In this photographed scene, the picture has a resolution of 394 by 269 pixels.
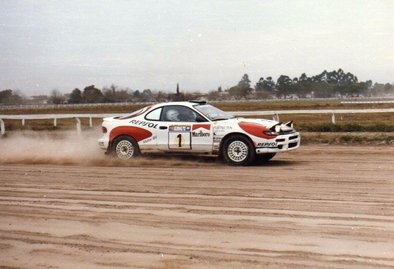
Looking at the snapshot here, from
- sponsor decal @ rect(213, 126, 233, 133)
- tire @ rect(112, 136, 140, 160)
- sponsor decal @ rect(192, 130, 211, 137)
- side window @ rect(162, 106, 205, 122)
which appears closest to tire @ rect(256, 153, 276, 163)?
sponsor decal @ rect(213, 126, 233, 133)

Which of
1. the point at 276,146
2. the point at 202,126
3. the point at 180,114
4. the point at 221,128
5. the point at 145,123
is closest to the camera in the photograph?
the point at 276,146

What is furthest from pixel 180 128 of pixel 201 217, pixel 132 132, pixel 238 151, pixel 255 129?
pixel 201 217

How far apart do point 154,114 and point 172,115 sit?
49cm

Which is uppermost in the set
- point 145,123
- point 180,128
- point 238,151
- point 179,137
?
point 145,123

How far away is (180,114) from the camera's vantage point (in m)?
12.3

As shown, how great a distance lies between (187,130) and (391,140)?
767 centimetres

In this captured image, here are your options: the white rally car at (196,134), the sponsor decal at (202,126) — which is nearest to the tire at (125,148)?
the white rally car at (196,134)

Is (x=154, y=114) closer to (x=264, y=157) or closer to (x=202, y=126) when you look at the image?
(x=202, y=126)

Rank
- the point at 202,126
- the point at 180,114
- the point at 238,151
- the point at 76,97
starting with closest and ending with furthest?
the point at 238,151
the point at 202,126
the point at 180,114
the point at 76,97

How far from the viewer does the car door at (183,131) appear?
39.2ft

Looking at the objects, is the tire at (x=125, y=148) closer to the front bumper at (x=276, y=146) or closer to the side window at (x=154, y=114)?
the side window at (x=154, y=114)

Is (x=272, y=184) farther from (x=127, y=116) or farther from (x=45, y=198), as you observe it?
(x=127, y=116)

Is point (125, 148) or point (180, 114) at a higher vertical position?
point (180, 114)

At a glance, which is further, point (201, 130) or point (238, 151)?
point (201, 130)
